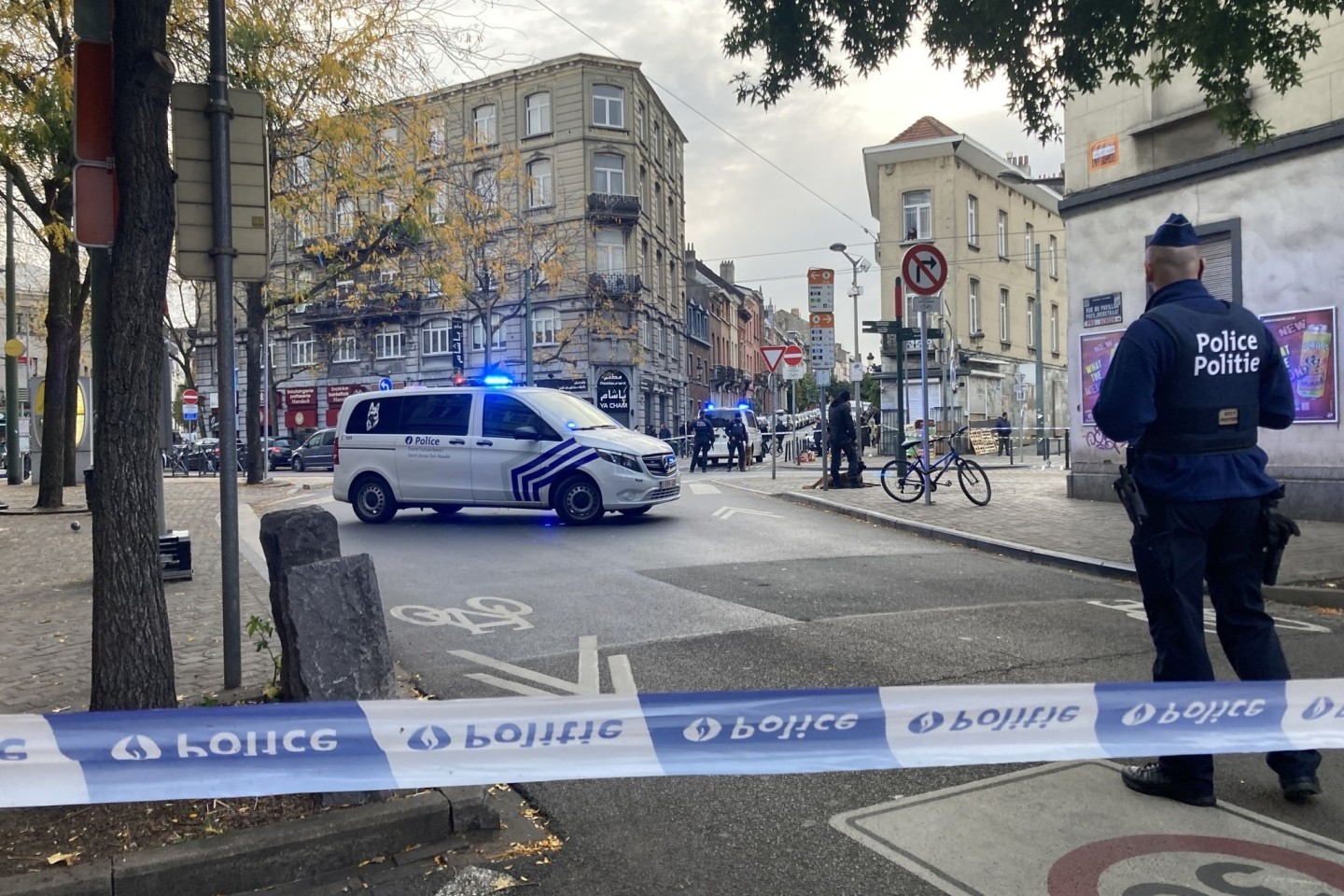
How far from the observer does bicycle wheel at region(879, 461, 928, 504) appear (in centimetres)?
1473

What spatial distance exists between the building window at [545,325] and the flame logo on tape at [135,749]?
42.6 metres

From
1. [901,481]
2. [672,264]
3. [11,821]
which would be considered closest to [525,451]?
[901,481]

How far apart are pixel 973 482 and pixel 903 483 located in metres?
1.01

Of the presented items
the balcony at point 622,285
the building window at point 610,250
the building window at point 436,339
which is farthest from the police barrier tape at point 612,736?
the building window at point 436,339

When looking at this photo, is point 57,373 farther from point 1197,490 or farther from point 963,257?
point 963,257

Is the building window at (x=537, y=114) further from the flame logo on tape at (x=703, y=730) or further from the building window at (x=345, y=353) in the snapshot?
the flame logo on tape at (x=703, y=730)

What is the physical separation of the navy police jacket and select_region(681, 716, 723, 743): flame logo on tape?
1.72 metres

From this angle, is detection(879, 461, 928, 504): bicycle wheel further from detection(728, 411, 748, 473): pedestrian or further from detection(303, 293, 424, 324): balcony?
detection(303, 293, 424, 324): balcony

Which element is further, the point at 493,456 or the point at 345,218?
the point at 345,218

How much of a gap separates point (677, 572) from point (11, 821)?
609cm

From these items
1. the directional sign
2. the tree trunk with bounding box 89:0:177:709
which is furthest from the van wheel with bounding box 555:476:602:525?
the tree trunk with bounding box 89:0:177:709

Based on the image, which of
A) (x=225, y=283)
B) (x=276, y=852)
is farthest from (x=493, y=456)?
(x=276, y=852)

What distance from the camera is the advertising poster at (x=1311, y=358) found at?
11.3 m

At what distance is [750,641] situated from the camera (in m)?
6.20
